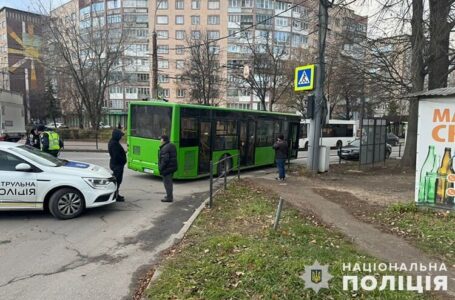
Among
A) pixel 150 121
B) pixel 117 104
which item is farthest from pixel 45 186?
pixel 117 104

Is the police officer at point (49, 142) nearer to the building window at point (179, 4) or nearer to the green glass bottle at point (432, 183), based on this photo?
the green glass bottle at point (432, 183)

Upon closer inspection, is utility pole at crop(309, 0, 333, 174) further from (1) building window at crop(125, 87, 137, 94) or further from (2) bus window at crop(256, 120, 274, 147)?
(1) building window at crop(125, 87, 137, 94)

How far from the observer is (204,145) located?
13.2 m

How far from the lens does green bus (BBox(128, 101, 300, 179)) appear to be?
12.2 m

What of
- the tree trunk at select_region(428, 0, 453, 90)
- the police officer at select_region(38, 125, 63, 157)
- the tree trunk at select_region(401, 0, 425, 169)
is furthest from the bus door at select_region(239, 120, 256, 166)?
the tree trunk at select_region(428, 0, 453, 90)

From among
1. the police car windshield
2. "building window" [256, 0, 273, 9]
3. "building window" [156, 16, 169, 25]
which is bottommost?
the police car windshield

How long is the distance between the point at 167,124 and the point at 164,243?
21.2 feet

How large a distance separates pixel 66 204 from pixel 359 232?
18.5 ft

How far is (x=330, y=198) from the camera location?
980 cm

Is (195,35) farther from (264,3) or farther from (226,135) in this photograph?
(226,135)

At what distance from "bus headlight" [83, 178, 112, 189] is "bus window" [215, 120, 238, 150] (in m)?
6.34

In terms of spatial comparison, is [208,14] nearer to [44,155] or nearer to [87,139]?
[87,139]

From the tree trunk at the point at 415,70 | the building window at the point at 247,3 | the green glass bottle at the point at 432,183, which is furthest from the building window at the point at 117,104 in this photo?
the green glass bottle at the point at 432,183

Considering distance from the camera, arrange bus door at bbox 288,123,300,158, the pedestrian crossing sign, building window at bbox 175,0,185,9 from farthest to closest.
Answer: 1. building window at bbox 175,0,185,9
2. bus door at bbox 288,123,300,158
3. the pedestrian crossing sign
